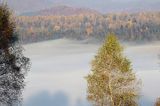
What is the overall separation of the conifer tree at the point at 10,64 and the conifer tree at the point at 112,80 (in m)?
9.13

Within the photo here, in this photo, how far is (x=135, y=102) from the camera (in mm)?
38094

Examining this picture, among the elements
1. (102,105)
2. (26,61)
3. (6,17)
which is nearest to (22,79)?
(26,61)

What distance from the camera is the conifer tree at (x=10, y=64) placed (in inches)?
1120

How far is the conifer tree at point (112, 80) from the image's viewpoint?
124 ft

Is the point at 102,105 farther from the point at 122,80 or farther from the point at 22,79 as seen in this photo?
the point at 22,79

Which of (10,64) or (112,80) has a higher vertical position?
(10,64)

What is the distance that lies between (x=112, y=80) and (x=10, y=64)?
35.0 feet

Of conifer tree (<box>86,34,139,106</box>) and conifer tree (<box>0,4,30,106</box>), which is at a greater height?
conifer tree (<box>0,4,30,106</box>)

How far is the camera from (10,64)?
28938 millimetres

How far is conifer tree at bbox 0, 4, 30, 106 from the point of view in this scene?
28438 millimetres

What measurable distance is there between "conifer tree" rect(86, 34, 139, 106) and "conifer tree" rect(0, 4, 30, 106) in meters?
9.13

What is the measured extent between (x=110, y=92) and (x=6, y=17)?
1104cm

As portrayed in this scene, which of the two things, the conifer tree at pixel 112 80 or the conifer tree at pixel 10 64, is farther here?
the conifer tree at pixel 112 80

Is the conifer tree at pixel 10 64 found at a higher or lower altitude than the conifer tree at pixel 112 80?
higher
